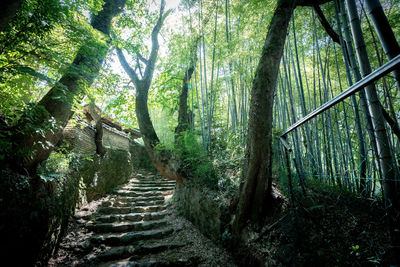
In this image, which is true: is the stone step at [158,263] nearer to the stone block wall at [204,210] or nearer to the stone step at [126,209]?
the stone block wall at [204,210]

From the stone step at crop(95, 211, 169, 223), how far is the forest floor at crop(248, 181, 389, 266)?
273cm

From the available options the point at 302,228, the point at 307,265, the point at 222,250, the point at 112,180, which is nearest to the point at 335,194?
the point at 302,228

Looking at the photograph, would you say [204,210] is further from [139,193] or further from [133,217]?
[139,193]

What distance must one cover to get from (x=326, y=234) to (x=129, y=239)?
310 cm

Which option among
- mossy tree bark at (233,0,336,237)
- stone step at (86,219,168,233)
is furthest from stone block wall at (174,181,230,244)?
stone step at (86,219,168,233)

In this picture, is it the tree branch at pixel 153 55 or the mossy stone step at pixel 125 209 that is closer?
the mossy stone step at pixel 125 209

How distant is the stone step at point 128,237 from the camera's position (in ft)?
9.70

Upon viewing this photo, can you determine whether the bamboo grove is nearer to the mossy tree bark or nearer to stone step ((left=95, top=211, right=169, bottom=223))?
the mossy tree bark

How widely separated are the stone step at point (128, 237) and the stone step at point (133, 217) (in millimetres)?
586

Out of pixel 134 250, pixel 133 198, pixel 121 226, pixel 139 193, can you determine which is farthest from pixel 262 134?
pixel 139 193

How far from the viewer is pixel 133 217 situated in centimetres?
387

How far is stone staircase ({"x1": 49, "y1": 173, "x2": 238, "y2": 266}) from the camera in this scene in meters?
2.48

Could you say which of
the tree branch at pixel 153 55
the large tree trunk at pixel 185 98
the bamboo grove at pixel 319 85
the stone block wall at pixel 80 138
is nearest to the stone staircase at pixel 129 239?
the stone block wall at pixel 80 138

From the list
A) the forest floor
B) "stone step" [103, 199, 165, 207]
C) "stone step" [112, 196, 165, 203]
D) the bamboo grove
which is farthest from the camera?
"stone step" [112, 196, 165, 203]
